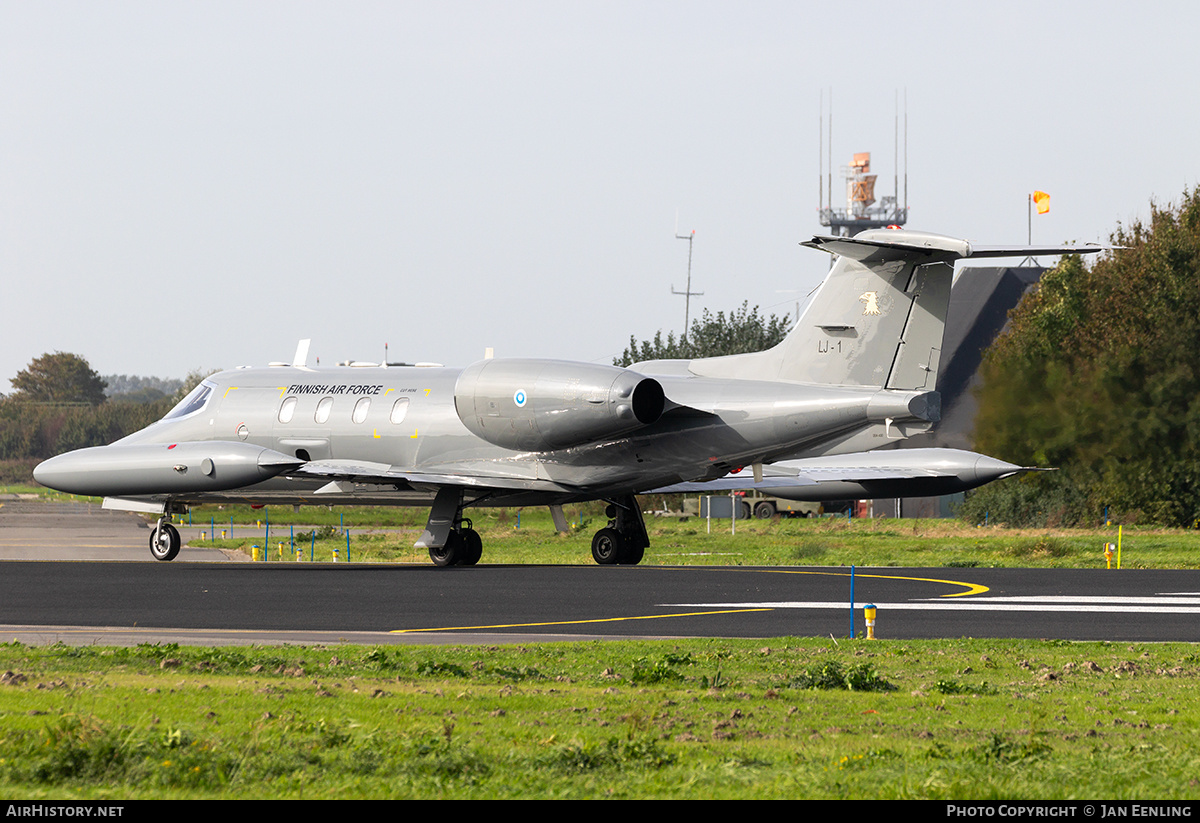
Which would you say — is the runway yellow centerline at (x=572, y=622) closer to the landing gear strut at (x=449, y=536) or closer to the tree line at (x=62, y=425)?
the landing gear strut at (x=449, y=536)

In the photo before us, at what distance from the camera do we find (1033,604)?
68.2ft

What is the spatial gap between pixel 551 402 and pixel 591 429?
956 mm

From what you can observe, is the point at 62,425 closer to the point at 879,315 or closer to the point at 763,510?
the point at 763,510

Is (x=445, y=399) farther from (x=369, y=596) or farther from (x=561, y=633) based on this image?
(x=561, y=633)

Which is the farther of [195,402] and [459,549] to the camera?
[195,402]

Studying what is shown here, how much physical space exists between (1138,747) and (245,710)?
6.12 meters

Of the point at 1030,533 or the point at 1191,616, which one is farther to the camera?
the point at 1030,533

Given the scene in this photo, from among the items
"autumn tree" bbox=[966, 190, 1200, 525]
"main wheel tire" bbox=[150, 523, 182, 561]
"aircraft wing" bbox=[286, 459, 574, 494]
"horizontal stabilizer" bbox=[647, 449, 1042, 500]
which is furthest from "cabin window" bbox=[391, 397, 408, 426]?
"autumn tree" bbox=[966, 190, 1200, 525]

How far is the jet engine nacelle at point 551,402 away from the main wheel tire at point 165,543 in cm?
845

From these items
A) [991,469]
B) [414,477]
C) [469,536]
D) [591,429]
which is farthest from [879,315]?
[469,536]

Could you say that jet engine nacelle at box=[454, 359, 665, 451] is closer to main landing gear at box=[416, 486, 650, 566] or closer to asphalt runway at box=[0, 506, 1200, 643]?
main landing gear at box=[416, 486, 650, 566]

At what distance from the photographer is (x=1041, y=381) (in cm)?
3812

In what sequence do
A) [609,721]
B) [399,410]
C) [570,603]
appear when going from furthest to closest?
[399,410] → [570,603] → [609,721]

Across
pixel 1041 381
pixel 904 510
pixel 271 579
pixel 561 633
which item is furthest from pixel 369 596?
pixel 904 510
